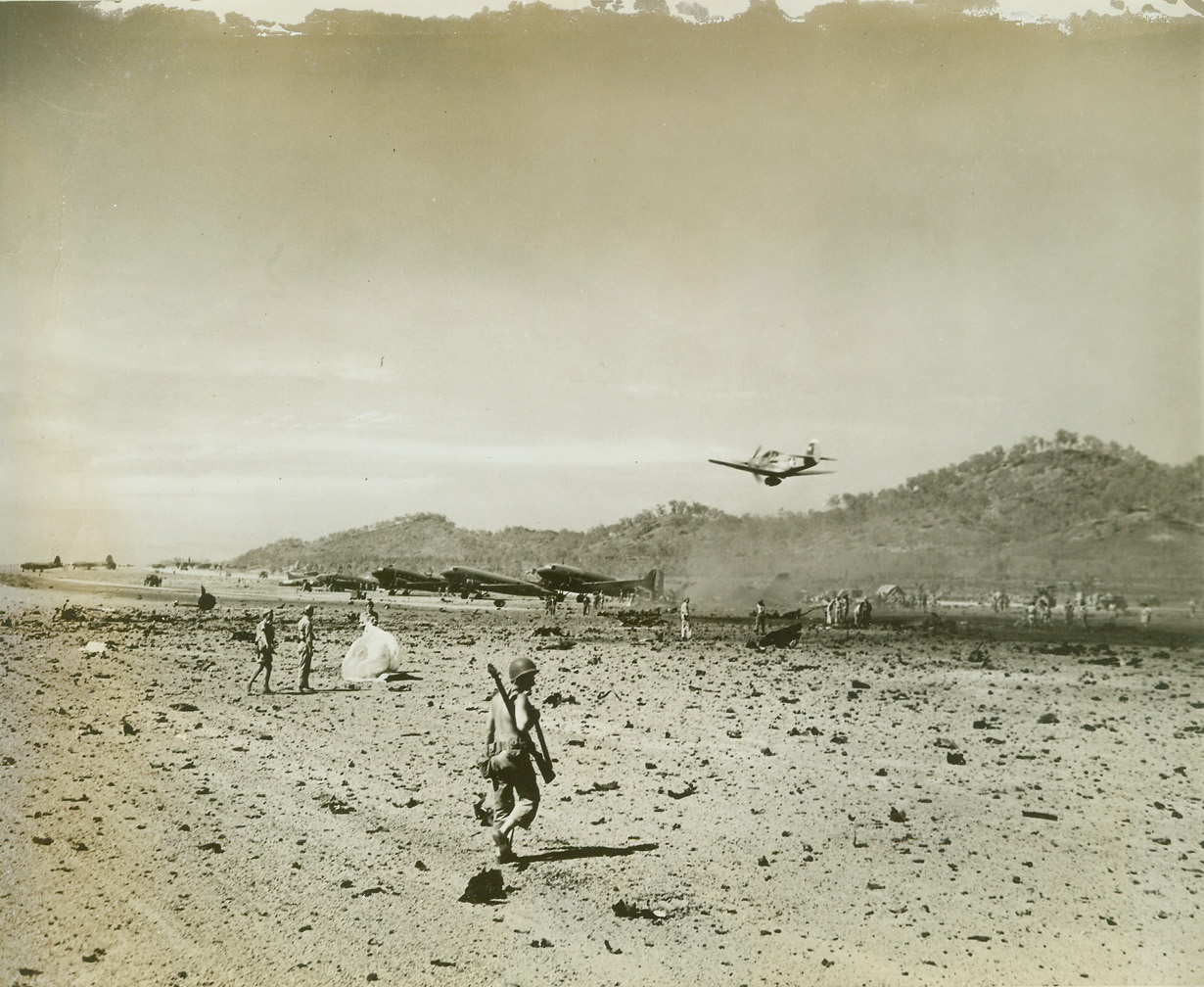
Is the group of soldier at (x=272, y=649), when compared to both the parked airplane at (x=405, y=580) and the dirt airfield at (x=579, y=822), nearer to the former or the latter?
the dirt airfield at (x=579, y=822)

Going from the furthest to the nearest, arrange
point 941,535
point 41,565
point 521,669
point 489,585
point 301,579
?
point 489,585, point 941,535, point 301,579, point 41,565, point 521,669

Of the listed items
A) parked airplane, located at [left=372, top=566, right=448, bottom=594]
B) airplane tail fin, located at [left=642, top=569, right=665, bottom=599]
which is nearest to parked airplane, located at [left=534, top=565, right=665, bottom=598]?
airplane tail fin, located at [left=642, top=569, right=665, bottom=599]

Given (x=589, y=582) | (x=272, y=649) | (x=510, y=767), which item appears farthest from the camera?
(x=589, y=582)

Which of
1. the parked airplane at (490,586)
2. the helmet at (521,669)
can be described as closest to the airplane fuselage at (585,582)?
the parked airplane at (490,586)

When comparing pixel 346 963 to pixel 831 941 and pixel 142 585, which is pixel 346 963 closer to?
pixel 831 941

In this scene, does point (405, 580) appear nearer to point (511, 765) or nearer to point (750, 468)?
point (750, 468)

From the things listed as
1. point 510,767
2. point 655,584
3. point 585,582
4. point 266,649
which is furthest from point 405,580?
point 510,767

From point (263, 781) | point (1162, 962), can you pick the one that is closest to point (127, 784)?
point (263, 781)
